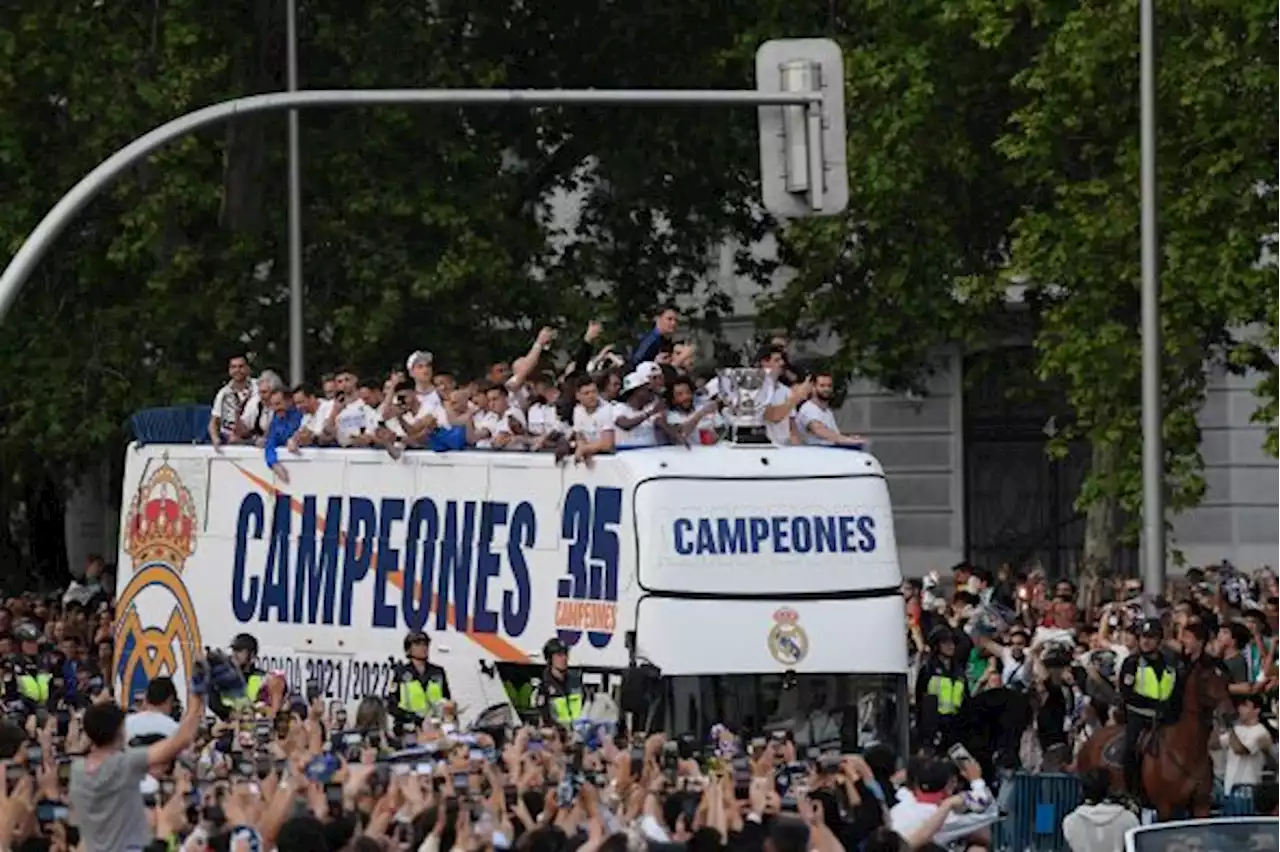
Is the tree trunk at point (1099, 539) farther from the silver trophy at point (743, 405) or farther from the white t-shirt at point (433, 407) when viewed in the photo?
the silver trophy at point (743, 405)

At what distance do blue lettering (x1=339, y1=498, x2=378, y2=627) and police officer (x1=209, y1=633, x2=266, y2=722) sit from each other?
0.72 m

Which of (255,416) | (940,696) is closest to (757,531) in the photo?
(940,696)

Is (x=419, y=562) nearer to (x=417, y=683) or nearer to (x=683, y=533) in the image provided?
(x=417, y=683)

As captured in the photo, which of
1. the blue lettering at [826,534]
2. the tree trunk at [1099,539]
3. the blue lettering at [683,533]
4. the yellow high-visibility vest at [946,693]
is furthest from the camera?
the tree trunk at [1099,539]

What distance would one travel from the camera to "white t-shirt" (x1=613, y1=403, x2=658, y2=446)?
91.9 feet

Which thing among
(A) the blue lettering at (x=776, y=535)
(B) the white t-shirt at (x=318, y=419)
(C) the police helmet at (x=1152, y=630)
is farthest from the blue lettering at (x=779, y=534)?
(B) the white t-shirt at (x=318, y=419)

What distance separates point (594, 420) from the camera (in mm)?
28469

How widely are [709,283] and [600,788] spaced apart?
30253 millimetres

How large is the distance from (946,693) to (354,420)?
15.5 ft

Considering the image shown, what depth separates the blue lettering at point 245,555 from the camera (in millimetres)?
32281

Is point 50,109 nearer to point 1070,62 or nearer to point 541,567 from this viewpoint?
point 1070,62

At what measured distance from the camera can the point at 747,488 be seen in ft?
90.2

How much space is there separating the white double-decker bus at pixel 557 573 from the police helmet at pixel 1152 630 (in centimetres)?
225

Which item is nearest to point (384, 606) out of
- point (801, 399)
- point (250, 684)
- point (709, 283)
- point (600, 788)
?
point (250, 684)
